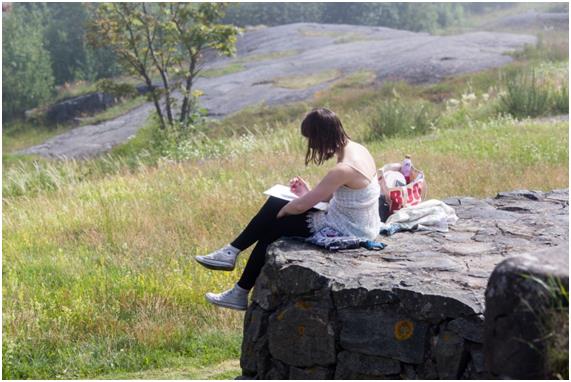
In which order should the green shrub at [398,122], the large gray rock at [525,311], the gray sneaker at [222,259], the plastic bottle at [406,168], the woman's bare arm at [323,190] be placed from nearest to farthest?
the large gray rock at [525,311] → the woman's bare arm at [323,190] → the gray sneaker at [222,259] → the plastic bottle at [406,168] → the green shrub at [398,122]

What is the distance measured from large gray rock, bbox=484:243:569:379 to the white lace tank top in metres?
2.53

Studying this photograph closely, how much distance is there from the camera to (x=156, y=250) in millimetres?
8992

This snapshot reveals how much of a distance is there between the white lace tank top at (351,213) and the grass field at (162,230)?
129cm

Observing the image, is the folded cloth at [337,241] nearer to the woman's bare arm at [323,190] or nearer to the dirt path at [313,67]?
the woman's bare arm at [323,190]

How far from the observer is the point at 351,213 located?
19.7 feet

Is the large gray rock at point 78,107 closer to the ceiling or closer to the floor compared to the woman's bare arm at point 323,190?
closer to the floor

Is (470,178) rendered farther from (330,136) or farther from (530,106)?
(530,106)

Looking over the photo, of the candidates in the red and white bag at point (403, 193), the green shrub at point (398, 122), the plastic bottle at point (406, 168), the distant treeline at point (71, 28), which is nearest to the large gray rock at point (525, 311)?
the red and white bag at point (403, 193)

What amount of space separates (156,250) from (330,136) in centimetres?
353

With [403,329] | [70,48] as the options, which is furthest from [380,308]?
[70,48]

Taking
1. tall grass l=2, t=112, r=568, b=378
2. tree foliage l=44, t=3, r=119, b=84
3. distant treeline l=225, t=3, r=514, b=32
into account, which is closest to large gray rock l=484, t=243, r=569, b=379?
tall grass l=2, t=112, r=568, b=378

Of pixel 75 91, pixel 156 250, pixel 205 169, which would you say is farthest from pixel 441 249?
pixel 75 91

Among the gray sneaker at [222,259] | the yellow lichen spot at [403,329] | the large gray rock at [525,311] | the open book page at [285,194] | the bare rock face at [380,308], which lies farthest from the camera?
the gray sneaker at [222,259]

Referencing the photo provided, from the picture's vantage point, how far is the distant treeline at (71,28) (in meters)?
42.9
